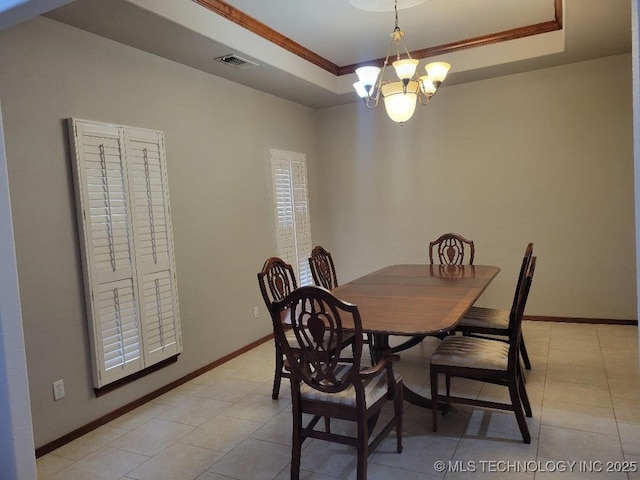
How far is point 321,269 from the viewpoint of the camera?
3592 millimetres

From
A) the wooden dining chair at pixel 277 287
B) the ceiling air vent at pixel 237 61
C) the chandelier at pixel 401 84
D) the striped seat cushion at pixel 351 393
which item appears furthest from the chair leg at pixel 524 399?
the ceiling air vent at pixel 237 61

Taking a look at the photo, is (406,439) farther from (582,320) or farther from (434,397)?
(582,320)

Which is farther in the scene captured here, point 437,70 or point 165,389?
point 165,389

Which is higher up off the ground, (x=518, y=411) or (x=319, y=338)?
(x=319, y=338)

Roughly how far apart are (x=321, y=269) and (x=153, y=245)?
1.27 meters

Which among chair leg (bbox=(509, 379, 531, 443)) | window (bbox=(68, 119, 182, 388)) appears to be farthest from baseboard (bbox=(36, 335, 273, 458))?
chair leg (bbox=(509, 379, 531, 443))

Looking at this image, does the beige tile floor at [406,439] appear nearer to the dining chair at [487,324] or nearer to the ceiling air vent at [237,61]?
the dining chair at [487,324]

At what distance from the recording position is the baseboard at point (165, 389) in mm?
2605

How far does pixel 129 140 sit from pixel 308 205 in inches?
98.1

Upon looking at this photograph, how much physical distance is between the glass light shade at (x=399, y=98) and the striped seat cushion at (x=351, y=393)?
166 cm

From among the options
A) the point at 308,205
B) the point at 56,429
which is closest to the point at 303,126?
the point at 308,205

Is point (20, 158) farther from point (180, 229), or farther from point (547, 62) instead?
point (547, 62)

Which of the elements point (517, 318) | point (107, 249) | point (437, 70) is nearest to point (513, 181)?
point (437, 70)

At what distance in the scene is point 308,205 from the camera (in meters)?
5.21
